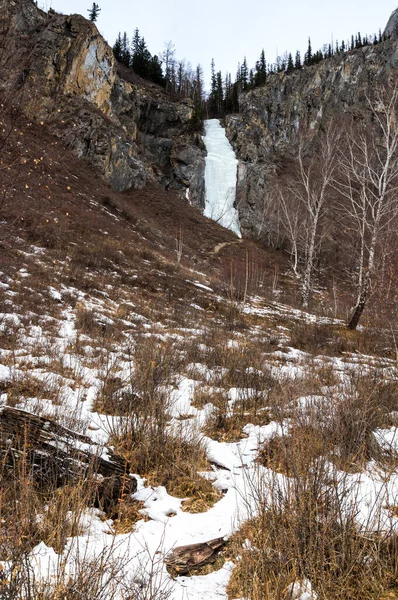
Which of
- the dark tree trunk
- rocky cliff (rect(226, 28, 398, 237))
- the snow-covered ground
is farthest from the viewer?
rocky cliff (rect(226, 28, 398, 237))

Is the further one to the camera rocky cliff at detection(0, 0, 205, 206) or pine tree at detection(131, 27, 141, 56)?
pine tree at detection(131, 27, 141, 56)

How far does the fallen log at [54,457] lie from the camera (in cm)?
224

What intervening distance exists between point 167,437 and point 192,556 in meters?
1.22

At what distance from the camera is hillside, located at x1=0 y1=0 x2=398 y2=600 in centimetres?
164

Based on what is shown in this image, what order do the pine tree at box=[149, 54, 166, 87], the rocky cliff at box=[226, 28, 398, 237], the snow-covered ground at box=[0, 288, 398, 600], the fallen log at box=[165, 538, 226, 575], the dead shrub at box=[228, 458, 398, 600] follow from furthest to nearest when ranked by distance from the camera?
the pine tree at box=[149, 54, 166, 87] → the rocky cliff at box=[226, 28, 398, 237] → the fallen log at box=[165, 538, 226, 575] → the snow-covered ground at box=[0, 288, 398, 600] → the dead shrub at box=[228, 458, 398, 600]

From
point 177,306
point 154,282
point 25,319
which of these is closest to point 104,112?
point 154,282

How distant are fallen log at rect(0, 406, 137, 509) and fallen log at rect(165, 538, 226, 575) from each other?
1.63 ft

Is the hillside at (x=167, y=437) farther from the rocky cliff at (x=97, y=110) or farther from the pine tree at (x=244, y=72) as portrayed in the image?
the pine tree at (x=244, y=72)

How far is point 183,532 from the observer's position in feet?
7.15

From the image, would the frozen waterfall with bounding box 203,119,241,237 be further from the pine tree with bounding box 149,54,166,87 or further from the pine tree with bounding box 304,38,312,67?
the pine tree with bounding box 304,38,312,67

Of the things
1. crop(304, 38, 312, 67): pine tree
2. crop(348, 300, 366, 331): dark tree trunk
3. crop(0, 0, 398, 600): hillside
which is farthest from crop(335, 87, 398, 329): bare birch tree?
crop(304, 38, 312, 67): pine tree

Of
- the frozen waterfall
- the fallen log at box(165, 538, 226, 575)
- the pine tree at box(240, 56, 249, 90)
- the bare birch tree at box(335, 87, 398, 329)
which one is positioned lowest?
the fallen log at box(165, 538, 226, 575)

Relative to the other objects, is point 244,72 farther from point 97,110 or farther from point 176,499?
point 176,499

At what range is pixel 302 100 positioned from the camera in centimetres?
5184
